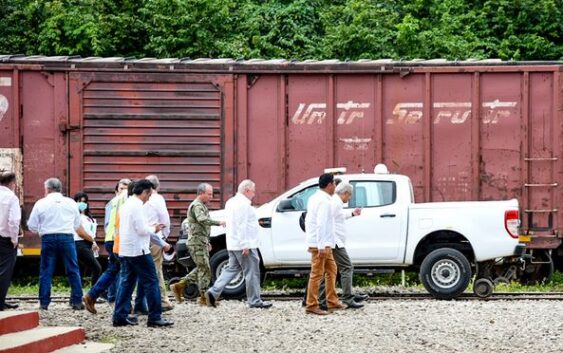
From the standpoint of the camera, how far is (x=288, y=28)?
92.3 ft

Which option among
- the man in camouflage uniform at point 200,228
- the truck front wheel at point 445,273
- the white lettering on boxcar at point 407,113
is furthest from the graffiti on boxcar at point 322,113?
the man in camouflage uniform at point 200,228

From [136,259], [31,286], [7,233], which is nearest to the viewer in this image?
[136,259]

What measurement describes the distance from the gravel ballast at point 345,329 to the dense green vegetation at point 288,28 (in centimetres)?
1136

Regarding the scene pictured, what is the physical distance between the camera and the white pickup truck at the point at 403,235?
1714cm

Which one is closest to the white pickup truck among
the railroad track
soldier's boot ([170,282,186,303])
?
the railroad track

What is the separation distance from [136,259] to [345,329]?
2460 millimetres

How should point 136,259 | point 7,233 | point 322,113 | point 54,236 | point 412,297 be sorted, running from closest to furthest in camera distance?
point 136,259 → point 7,233 → point 54,236 → point 412,297 → point 322,113

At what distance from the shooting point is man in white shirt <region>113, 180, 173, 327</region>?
13.7 metres

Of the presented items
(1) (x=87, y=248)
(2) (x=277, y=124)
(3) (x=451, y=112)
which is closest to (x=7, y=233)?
(1) (x=87, y=248)

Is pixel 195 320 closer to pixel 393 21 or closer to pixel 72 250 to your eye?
pixel 72 250

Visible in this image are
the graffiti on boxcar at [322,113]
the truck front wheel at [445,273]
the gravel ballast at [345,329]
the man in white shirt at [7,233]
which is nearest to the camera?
the gravel ballast at [345,329]

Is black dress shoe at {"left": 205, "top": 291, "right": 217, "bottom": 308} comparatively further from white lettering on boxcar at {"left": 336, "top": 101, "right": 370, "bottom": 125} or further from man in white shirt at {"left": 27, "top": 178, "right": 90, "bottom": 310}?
white lettering on boxcar at {"left": 336, "top": 101, "right": 370, "bottom": 125}

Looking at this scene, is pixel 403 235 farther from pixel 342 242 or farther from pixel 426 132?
pixel 426 132

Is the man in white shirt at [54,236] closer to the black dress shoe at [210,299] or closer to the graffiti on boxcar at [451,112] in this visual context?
the black dress shoe at [210,299]
